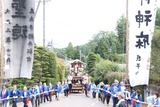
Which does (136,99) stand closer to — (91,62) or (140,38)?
(140,38)

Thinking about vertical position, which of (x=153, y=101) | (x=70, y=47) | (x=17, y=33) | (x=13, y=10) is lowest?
(x=153, y=101)

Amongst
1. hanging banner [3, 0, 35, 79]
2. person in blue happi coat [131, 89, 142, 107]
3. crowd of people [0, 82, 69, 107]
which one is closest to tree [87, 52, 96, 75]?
crowd of people [0, 82, 69, 107]

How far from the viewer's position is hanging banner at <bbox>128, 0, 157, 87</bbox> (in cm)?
1808

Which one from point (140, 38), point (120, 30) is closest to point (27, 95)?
point (140, 38)

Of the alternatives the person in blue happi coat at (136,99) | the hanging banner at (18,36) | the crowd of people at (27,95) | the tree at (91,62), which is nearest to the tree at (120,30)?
the tree at (91,62)

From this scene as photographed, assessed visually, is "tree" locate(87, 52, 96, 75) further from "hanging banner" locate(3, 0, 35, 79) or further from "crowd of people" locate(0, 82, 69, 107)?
"hanging banner" locate(3, 0, 35, 79)

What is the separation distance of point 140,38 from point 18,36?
20.4 ft

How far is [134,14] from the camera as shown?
18.3 meters

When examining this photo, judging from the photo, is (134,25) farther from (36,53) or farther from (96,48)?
(96,48)

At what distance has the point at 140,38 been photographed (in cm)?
1844

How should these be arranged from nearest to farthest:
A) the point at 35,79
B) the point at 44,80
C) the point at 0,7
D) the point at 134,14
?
the point at 134,14, the point at 0,7, the point at 35,79, the point at 44,80

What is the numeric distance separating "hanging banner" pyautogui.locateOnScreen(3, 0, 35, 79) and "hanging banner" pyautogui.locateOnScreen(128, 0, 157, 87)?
5.20m

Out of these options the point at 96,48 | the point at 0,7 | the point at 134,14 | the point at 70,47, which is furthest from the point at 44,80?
the point at 70,47

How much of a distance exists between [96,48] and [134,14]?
72.7 metres
